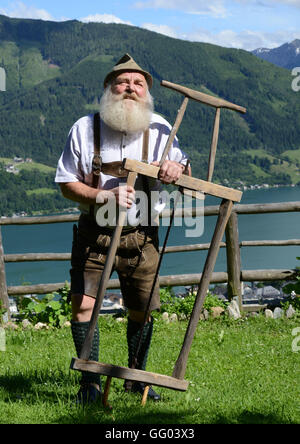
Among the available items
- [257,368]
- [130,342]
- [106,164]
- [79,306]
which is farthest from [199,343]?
[106,164]

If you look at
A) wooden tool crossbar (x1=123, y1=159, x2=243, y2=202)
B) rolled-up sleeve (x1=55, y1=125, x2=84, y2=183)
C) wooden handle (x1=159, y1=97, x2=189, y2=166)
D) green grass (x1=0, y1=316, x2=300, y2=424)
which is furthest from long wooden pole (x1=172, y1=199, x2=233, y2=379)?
rolled-up sleeve (x1=55, y1=125, x2=84, y2=183)

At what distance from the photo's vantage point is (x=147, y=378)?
10.3 feet

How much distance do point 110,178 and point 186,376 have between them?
1.85 m

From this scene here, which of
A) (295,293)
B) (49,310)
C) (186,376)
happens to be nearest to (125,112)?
(186,376)

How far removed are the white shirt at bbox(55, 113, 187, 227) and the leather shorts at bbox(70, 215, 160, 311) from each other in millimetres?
161

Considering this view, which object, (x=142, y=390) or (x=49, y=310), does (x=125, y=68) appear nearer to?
(x=142, y=390)

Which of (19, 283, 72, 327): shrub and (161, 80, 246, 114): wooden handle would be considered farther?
(19, 283, 72, 327): shrub

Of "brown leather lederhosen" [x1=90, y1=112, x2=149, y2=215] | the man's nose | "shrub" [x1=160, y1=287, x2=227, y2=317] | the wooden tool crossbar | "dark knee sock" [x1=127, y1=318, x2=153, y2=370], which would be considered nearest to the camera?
the wooden tool crossbar

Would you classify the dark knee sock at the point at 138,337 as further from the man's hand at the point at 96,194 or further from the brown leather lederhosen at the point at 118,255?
the man's hand at the point at 96,194

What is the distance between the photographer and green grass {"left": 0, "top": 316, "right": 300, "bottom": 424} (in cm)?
336

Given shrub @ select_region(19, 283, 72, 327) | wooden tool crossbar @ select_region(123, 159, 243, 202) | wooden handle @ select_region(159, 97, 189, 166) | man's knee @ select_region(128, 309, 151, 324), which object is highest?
wooden handle @ select_region(159, 97, 189, 166)

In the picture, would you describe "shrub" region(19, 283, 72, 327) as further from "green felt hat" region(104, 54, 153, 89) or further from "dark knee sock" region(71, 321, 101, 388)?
"green felt hat" region(104, 54, 153, 89)

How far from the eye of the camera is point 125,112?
3.49 metres
